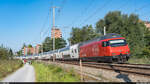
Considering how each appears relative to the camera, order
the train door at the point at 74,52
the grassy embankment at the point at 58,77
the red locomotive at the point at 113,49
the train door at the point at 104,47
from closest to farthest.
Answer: the grassy embankment at the point at 58,77 < the red locomotive at the point at 113,49 < the train door at the point at 104,47 < the train door at the point at 74,52

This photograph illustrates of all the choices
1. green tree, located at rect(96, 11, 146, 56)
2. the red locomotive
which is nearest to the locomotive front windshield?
the red locomotive

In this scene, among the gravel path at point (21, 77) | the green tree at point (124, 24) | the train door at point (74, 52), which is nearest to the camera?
the gravel path at point (21, 77)

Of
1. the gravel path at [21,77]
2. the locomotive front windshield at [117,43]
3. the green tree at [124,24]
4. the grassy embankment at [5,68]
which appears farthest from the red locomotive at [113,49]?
the green tree at [124,24]

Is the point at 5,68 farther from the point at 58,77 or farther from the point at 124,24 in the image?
the point at 124,24

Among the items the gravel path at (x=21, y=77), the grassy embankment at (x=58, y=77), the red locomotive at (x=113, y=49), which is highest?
the red locomotive at (x=113, y=49)

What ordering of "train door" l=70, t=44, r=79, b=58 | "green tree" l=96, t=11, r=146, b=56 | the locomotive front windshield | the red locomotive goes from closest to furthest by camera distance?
1. the red locomotive
2. the locomotive front windshield
3. "train door" l=70, t=44, r=79, b=58
4. "green tree" l=96, t=11, r=146, b=56

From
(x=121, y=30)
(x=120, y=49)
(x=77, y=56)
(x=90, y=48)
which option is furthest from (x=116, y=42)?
(x=121, y=30)

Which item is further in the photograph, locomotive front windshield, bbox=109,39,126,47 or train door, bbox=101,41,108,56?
train door, bbox=101,41,108,56

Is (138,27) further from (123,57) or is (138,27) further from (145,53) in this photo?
(123,57)

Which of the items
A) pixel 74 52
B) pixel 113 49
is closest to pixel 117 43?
pixel 113 49

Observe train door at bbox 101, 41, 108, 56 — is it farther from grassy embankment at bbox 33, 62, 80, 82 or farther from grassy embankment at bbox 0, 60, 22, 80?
grassy embankment at bbox 0, 60, 22, 80

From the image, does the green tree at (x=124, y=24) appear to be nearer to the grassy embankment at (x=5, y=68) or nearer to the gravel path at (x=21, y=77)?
the grassy embankment at (x=5, y=68)

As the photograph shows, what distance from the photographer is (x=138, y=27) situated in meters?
47.7

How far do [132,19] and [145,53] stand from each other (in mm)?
17835
